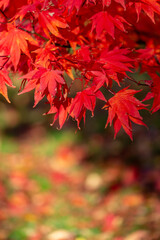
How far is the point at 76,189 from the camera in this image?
3.55 metres

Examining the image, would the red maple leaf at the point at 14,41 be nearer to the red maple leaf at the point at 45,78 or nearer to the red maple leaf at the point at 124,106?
the red maple leaf at the point at 45,78

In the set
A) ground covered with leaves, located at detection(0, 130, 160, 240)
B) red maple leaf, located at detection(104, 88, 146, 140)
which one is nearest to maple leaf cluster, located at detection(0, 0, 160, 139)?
red maple leaf, located at detection(104, 88, 146, 140)

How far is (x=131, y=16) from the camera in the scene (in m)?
1.68

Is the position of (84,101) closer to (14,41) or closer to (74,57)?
(74,57)

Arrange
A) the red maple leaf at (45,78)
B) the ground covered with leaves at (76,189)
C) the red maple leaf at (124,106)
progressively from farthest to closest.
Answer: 1. the ground covered with leaves at (76,189)
2. the red maple leaf at (124,106)
3. the red maple leaf at (45,78)

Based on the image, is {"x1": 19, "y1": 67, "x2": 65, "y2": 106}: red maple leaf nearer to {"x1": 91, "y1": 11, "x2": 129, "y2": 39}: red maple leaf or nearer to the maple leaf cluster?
the maple leaf cluster

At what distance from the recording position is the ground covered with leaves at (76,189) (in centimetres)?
277

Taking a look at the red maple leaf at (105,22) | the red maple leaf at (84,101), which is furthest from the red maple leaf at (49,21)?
the red maple leaf at (84,101)

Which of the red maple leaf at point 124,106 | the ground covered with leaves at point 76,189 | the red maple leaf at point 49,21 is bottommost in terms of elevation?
the ground covered with leaves at point 76,189

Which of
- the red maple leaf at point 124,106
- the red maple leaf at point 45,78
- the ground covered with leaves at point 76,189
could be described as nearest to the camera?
the red maple leaf at point 45,78

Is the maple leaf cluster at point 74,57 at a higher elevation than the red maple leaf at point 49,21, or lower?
lower

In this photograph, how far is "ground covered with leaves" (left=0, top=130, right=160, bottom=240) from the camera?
277 centimetres

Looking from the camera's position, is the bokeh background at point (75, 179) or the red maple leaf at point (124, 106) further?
the bokeh background at point (75, 179)

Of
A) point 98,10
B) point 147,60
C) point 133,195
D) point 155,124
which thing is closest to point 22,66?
point 98,10
